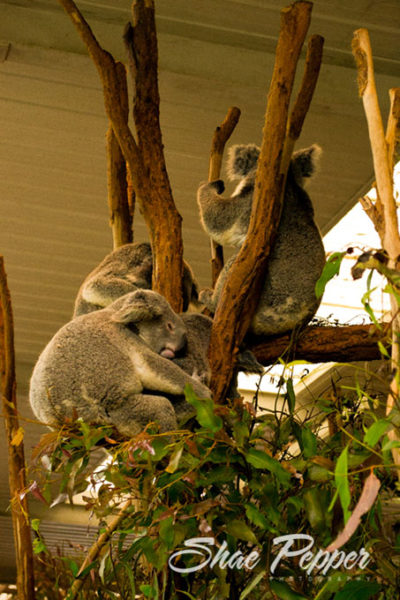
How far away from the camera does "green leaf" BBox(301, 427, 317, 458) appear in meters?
1.33

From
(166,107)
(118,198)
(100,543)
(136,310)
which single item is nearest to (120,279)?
(136,310)

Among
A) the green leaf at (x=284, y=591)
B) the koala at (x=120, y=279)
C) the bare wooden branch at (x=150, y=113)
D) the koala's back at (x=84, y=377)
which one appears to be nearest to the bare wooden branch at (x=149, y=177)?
the bare wooden branch at (x=150, y=113)

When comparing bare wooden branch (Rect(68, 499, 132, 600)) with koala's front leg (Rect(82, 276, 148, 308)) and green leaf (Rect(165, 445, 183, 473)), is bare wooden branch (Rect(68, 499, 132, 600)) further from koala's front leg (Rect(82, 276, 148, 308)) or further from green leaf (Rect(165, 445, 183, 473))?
koala's front leg (Rect(82, 276, 148, 308))

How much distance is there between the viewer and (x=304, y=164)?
226cm

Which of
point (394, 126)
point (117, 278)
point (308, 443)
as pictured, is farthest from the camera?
point (117, 278)

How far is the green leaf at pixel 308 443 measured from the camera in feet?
4.37

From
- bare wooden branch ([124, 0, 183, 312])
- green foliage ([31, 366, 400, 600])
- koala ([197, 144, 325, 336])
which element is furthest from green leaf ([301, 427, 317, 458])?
bare wooden branch ([124, 0, 183, 312])

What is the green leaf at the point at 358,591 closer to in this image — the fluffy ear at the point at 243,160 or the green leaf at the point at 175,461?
the green leaf at the point at 175,461

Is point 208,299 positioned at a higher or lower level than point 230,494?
higher

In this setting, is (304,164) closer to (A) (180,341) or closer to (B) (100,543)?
(A) (180,341)

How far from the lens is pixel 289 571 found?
1.29 m

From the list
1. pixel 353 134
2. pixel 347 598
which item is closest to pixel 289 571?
pixel 347 598

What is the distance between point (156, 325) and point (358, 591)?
0.80 meters

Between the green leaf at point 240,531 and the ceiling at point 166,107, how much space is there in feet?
8.46
